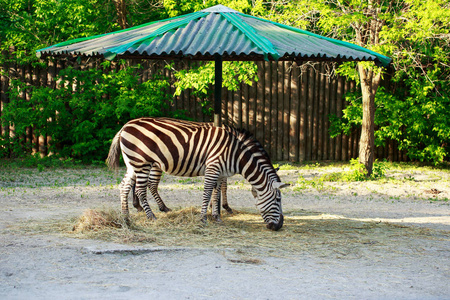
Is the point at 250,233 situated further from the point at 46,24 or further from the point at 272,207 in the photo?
the point at 46,24

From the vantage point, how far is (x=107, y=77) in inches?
484

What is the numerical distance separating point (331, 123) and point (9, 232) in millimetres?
9340

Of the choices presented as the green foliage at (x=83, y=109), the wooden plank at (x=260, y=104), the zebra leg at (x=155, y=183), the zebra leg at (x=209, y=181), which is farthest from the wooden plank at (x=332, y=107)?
the zebra leg at (x=209, y=181)

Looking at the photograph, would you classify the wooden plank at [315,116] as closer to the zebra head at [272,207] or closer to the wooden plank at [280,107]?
the wooden plank at [280,107]

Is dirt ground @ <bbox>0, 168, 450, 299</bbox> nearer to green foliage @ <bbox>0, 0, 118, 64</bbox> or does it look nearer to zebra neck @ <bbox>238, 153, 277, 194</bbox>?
zebra neck @ <bbox>238, 153, 277, 194</bbox>

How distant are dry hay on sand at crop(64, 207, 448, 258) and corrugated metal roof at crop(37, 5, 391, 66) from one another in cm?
199

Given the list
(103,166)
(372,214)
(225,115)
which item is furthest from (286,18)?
(103,166)

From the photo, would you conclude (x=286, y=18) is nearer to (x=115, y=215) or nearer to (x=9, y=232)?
(x=115, y=215)

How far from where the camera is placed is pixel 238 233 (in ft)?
20.3

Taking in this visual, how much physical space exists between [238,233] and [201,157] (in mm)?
1096

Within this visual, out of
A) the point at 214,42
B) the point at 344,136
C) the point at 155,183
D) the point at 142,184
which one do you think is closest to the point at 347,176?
the point at 344,136

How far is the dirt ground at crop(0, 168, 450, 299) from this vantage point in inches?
160

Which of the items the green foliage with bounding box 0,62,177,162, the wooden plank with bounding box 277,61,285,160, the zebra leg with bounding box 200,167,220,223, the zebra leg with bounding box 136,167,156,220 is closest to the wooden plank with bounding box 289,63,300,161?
the wooden plank with bounding box 277,61,285,160

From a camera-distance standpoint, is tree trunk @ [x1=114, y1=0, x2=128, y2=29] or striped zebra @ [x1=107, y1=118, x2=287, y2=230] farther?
tree trunk @ [x1=114, y1=0, x2=128, y2=29]
